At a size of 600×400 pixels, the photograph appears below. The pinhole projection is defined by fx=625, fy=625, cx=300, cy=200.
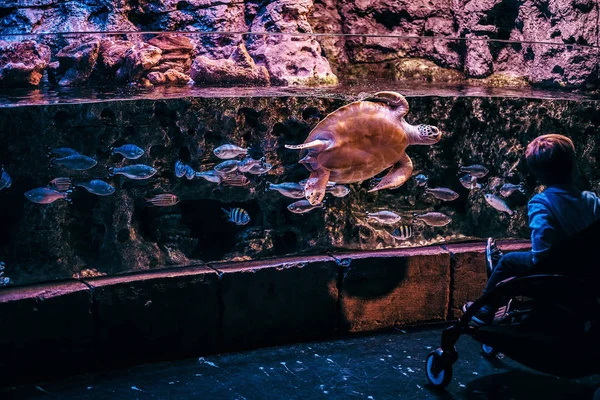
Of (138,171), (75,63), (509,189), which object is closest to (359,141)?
(138,171)

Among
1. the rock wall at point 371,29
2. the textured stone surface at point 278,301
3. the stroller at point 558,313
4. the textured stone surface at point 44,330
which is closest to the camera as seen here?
the stroller at point 558,313

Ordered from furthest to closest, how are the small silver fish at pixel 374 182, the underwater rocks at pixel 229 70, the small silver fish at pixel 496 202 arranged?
1. the underwater rocks at pixel 229 70
2. the small silver fish at pixel 496 202
3. the small silver fish at pixel 374 182

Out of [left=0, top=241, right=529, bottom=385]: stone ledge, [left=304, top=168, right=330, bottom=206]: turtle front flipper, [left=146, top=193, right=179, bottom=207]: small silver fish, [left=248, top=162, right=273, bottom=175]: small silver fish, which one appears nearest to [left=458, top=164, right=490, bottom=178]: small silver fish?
[left=0, top=241, right=529, bottom=385]: stone ledge

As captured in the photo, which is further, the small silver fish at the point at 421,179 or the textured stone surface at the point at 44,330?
the small silver fish at the point at 421,179

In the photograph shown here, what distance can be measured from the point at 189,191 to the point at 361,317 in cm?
178

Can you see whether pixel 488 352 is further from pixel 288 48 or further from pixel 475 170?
pixel 288 48

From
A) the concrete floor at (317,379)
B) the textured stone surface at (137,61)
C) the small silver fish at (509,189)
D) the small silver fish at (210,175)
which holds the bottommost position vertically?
the concrete floor at (317,379)

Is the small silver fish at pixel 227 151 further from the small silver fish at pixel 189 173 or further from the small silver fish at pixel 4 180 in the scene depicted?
the small silver fish at pixel 4 180

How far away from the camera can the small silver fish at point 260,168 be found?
489cm

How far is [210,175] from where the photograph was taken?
15.9ft

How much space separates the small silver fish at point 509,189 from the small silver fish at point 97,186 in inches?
134

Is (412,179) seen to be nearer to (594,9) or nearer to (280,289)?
(280,289)

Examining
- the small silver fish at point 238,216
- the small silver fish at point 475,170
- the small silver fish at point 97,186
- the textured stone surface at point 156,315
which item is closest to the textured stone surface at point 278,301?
the textured stone surface at point 156,315

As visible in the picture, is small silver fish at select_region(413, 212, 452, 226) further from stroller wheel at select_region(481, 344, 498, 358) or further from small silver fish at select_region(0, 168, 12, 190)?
small silver fish at select_region(0, 168, 12, 190)
